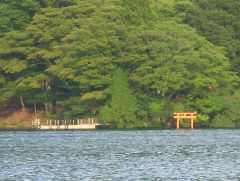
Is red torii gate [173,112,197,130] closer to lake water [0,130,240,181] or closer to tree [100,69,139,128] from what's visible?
tree [100,69,139,128]

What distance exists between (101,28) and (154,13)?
720 cm

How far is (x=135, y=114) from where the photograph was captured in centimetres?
7012

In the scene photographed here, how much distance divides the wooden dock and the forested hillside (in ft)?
2.09

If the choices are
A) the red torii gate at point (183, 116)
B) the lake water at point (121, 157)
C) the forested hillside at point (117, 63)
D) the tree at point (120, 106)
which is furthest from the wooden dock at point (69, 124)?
the lake water at point (121, 157)

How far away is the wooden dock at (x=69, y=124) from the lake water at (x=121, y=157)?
11296mm

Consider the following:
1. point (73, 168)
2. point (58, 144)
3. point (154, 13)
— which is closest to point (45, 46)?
point (154, 13)

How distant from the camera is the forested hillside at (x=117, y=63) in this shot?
70.0 m

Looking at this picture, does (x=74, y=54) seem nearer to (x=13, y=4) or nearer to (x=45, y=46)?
(x=45, y=46)

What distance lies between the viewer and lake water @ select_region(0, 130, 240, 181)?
3247 centimetres

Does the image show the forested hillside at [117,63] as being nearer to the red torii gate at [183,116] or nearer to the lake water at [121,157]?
the red torii gate at [183,116]

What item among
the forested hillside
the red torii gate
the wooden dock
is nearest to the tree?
the forested hillside

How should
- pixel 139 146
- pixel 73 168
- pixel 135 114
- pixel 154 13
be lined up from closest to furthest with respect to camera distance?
pixel 73 168 < pixel 139 146 < pixel 135 114 < pixel 154 13

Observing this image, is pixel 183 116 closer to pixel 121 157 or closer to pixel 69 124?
pixel 69 124

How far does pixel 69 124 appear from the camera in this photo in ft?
235
